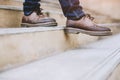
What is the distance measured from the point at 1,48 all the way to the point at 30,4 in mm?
498

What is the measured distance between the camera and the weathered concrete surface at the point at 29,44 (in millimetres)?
828

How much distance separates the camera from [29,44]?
956mm

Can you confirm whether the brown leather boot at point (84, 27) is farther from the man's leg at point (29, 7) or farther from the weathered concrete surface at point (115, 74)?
the weathered concrete surface at point (115, 74)

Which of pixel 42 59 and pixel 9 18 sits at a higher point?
pixel 9 18

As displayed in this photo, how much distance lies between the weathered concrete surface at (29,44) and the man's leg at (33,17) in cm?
6

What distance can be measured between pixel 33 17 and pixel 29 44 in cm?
31

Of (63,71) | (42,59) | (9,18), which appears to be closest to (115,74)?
(63,71)

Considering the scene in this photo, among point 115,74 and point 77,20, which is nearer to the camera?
point 115,74

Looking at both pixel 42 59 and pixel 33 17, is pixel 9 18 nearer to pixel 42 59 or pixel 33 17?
pixel 33 17

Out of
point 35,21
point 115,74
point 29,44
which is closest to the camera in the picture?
point 115,74

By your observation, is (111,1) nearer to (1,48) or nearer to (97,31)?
(97,31)

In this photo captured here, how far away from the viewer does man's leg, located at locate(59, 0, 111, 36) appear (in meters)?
1.24

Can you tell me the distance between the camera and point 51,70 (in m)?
0.77

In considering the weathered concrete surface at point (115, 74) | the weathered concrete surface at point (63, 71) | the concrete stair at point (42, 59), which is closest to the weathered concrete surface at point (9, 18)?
the concrete stair at point (42, 59)
